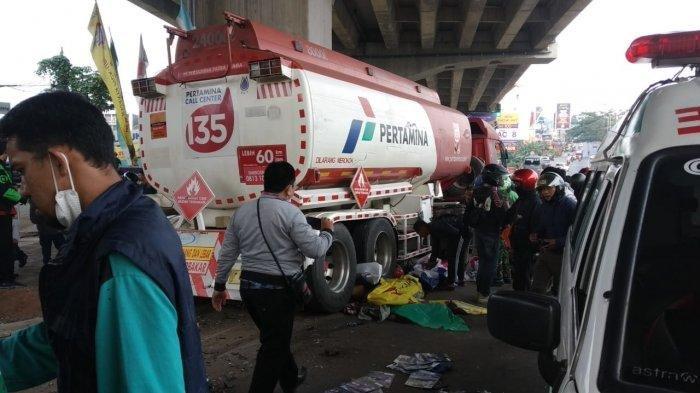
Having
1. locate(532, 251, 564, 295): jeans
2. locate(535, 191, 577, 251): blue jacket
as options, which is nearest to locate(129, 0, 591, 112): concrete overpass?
locate(535, 191, 577, 251): blue jacket

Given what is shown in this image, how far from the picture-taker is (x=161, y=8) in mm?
10922

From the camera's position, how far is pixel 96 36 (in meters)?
8.59

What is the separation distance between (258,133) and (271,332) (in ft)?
9.11

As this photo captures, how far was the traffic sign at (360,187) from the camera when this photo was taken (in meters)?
6.74

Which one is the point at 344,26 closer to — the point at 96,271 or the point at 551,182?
the point at 551,182

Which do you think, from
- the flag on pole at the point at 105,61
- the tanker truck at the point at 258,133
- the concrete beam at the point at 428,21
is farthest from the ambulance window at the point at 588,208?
the concrete beam at the point at 428,21

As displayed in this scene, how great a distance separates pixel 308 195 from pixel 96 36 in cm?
544

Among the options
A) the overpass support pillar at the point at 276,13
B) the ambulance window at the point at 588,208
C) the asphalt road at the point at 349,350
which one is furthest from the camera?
the overpass support pillar at the point at 276,13

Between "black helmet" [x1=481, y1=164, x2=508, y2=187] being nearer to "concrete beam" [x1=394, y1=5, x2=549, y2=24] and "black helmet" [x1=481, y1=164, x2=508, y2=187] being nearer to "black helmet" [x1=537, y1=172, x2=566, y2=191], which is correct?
"black helmet" [x1=537, y1=172, x2=566, y2=191]

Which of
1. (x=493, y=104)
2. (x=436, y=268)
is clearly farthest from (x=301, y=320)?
(x=493, y=104)

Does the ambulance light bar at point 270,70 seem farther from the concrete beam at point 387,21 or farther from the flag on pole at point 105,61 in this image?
the concrete beam at point 387,21

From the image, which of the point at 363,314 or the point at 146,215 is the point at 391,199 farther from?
the point at 146,215

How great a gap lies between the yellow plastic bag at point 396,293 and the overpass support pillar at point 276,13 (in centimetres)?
512

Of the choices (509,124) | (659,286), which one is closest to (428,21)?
(659,286)
